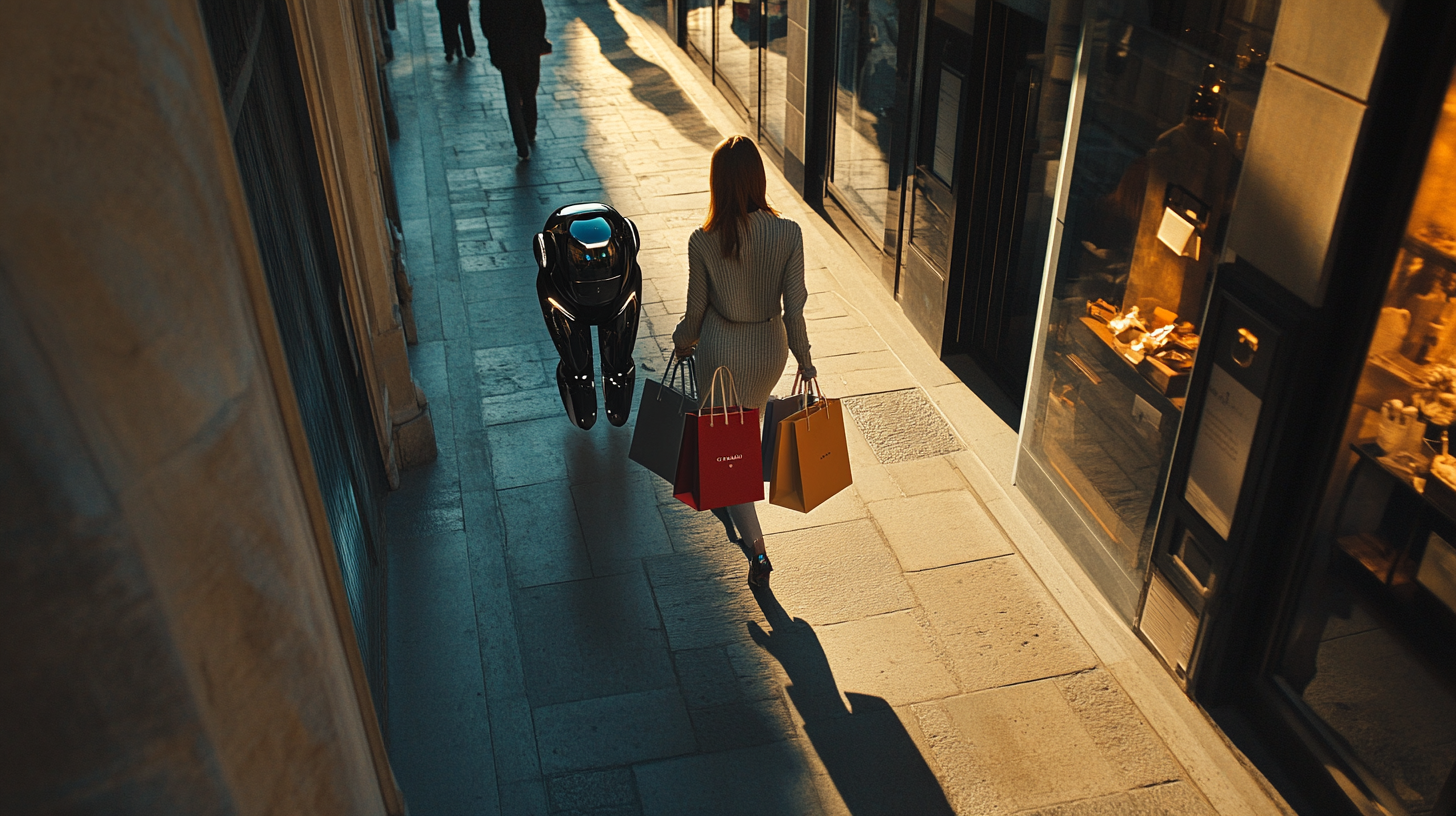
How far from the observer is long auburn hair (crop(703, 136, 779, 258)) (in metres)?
4.43

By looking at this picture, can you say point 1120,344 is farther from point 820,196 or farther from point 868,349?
point 820,196

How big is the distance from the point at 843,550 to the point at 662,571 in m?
0.95

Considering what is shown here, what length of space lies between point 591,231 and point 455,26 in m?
10.7

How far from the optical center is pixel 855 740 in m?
4.34

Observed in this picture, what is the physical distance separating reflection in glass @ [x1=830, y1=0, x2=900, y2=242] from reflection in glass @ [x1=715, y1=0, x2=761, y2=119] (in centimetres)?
264

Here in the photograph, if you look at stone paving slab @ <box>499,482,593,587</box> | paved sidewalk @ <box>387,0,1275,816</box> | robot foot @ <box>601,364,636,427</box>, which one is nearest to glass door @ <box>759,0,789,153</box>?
paved sidewalk @ <box>387,0,1275,816</box>

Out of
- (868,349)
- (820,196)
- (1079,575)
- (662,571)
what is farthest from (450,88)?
(1079,575)

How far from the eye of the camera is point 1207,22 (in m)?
4.17

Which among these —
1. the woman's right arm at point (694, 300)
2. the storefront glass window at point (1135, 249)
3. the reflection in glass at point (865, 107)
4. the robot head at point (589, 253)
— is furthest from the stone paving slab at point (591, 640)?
the reflection in glass at point (865, 107)

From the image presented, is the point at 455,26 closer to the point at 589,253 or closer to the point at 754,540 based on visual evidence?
the point at 589,253

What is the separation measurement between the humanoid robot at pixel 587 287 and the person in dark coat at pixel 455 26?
33.7 ft

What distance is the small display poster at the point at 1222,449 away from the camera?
399 cm

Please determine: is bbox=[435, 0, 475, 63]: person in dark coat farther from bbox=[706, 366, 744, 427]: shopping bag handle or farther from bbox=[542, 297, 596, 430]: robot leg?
bbox=[706, 366, 744, 427]: shopping bag handle

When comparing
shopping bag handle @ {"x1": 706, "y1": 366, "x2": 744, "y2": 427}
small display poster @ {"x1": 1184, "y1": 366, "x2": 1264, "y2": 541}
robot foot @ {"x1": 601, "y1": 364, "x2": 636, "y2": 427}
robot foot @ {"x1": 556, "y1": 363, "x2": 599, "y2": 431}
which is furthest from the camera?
robot foot @ {"x1": 601, "y1": 364, "x2": 636, "y2": 427}
